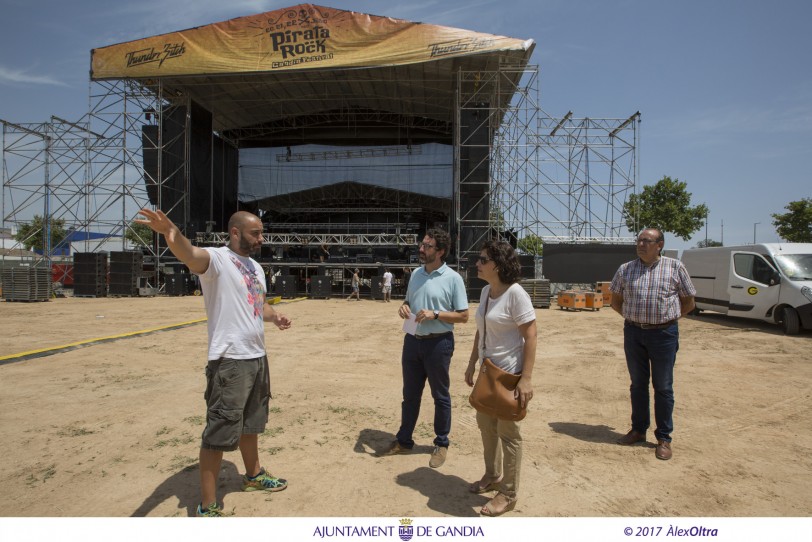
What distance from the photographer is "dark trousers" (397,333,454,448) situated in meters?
3.38

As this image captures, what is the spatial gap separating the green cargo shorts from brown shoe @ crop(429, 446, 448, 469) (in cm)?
134

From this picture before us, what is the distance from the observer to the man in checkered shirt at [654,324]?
3.69 m

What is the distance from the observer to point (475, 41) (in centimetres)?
1939

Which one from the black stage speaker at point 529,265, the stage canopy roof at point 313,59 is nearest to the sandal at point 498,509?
the black stage speaker at point 529,265

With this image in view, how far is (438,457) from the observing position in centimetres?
339

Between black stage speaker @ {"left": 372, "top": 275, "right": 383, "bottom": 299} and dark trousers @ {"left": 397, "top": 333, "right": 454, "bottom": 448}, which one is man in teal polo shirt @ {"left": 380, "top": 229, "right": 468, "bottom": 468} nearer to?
dark trousers @ {"left": 397, "top": 333, "right": 454, "bottom": 448}

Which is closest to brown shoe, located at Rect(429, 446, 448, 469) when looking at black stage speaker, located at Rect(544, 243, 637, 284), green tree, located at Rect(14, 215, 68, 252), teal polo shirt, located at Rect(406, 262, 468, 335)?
teal polo shirt, located at Rect(406, 262, 468, 335)

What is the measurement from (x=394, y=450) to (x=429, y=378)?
2.13 feet

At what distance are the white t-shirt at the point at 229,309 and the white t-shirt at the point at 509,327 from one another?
1.37 m

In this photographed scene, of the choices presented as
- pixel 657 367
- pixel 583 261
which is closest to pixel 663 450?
pixel 657 367

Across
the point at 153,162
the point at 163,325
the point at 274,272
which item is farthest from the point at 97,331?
the point at 153,162

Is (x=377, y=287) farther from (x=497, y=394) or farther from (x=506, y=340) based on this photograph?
(x=497, y=394)

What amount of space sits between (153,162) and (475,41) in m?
16.0

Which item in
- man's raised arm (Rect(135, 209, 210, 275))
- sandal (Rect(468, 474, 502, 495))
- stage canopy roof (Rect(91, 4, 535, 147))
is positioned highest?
stage canopy roof (Rect(91, 4, 535, 147))
